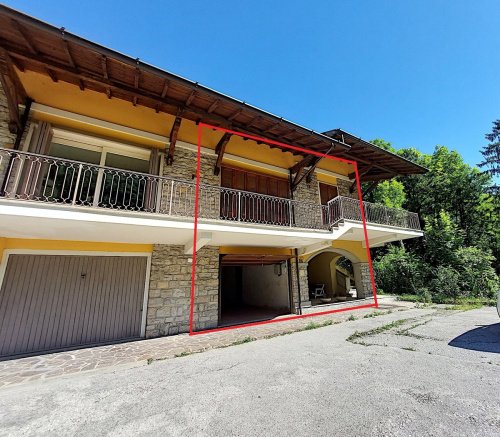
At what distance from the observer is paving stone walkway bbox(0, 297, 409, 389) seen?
4.29 m

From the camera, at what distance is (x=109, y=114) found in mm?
6891

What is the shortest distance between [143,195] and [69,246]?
2243 mm

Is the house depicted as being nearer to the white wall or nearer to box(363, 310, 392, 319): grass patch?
the white wall

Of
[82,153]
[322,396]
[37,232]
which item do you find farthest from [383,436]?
[82,153]

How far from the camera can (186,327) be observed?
270 inches

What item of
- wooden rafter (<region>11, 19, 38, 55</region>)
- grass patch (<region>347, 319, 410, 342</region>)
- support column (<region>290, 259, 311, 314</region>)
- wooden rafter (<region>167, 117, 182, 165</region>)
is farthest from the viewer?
support column (<region>290, 259, 311, 314</region>)

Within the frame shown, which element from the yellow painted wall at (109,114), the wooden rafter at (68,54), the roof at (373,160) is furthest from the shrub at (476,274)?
the wooden rafter at (68,54)

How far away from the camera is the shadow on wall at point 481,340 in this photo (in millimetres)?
4426

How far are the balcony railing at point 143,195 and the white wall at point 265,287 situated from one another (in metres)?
2.58

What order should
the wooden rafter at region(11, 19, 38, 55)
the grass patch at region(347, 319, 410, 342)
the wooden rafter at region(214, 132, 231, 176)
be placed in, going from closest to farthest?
the wooden rafter at region(11, 19, 38, 55)
the grass patch at region(347, 319, 410, 342)
the wooden rafter at region(214, 132, 231, 176)

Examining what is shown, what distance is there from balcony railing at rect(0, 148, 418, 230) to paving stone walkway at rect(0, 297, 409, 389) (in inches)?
124

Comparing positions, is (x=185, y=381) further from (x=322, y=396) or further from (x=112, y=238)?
(x=112, y=238)

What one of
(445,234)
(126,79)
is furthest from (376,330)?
(445,234)

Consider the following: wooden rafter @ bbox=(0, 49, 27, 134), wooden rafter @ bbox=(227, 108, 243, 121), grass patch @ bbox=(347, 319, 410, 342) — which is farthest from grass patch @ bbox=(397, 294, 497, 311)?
wooden rafter @ bbox=(0, 49, 27, 134)
